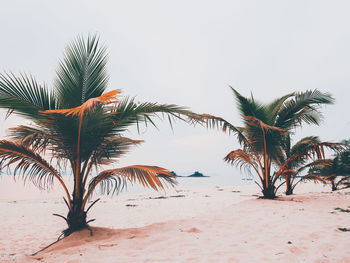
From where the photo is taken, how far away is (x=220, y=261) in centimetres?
241

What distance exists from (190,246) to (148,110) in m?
2.47

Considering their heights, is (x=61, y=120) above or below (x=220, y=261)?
above

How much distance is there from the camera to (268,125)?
741 centimetres

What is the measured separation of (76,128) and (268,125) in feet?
19.6

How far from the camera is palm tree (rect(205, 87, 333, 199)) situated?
7.56 m

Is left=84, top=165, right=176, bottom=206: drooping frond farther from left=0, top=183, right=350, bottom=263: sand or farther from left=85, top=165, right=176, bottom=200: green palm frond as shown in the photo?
left=0, top=183, right=350, bottom=263: sand

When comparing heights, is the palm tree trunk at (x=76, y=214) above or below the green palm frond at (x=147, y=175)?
below

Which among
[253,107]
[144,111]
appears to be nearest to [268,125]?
[253,107]

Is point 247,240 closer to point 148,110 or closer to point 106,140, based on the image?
point 148,110

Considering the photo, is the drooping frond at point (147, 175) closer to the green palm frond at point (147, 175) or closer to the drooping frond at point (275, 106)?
the green palm frond at point (147, 175)

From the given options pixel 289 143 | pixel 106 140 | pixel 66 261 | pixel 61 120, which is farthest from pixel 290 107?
pixel 66 261

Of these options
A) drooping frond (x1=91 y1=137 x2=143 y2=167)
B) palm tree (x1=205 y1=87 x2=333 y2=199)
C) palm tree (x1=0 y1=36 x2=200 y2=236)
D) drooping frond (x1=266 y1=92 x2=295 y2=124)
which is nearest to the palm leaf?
palm tree (x1=0 y1=36 x2=200 y2=236)

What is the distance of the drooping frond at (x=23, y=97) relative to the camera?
381 centimetres

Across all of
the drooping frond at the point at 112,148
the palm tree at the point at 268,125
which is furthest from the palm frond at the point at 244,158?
the drooping frond at the point at 112,148
